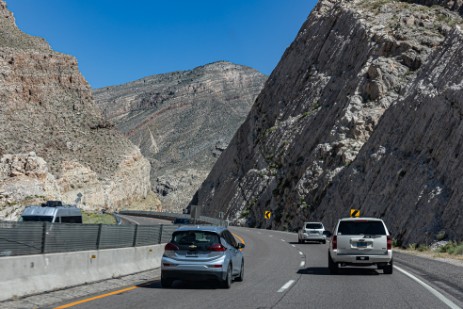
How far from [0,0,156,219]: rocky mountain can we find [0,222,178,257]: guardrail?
54770mm

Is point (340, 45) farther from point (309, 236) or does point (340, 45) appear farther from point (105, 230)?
point (105, 230)

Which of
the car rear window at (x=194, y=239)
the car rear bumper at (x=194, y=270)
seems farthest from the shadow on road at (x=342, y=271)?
the car rear bumper at (x=194, y=270)

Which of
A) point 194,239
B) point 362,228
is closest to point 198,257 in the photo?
point 194,239

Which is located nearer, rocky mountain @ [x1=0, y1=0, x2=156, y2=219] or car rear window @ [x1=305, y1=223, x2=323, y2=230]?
car rear window @ [x1=305, y1=223, x2=323, y2=230]

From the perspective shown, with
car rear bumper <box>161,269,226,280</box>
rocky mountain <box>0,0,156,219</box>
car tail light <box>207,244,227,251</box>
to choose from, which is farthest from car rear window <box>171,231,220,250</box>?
rocky mountain <box>0,0,156,219</box>

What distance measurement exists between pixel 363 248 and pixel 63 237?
29.3 feet

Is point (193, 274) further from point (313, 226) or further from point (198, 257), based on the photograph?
point (313, 226)

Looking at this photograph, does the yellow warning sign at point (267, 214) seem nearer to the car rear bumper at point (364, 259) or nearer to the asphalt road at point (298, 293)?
the asphalt road at point (298, 293)

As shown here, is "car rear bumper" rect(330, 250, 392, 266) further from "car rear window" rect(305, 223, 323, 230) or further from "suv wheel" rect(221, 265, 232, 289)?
"car rear window" rect(305, 223, 323, 230)

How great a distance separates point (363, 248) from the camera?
59.6 ft

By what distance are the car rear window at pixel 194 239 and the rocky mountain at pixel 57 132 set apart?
2291 inches

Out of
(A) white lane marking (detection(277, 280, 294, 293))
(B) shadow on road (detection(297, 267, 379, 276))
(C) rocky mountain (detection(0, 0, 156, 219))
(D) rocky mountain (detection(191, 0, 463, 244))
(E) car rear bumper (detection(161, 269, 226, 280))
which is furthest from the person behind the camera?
(C) rocky mountain (detection(0, 0, 156, 219))

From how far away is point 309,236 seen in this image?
37.6m

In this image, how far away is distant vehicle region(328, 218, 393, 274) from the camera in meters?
18.1
